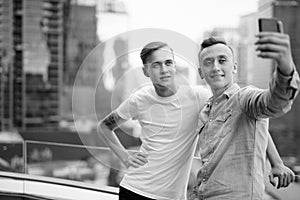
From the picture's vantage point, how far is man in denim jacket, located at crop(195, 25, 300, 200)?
78 centimetres

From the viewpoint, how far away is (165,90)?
1.04 m

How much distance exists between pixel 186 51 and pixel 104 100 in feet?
0.91

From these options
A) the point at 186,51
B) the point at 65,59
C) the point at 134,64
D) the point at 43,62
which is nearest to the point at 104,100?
the point at 134,64

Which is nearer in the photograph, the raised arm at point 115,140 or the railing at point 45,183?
the raised arm at point 115,140

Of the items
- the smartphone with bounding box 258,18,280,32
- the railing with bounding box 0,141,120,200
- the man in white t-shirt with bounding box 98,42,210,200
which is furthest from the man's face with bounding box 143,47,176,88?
the railing with bounding box 0,141,120,200

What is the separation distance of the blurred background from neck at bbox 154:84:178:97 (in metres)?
0.04

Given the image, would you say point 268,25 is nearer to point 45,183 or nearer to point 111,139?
point 111,139

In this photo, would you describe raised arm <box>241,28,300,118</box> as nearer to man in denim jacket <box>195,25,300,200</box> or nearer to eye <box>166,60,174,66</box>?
man in denim jacket <box>195,25,300,200</box>

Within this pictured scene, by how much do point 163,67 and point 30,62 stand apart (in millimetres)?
5049

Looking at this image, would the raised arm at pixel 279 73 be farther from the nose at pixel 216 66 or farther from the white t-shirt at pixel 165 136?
the white t-shirt at pixel 165 136

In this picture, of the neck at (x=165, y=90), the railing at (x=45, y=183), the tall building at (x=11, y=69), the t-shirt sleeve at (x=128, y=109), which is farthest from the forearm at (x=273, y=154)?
the tall building at (x=11, y=69)

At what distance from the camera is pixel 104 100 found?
3.67ft

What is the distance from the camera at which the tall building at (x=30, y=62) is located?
555cm

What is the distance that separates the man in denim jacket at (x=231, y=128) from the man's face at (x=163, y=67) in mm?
95
